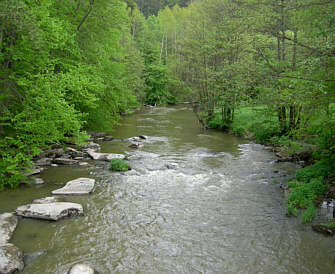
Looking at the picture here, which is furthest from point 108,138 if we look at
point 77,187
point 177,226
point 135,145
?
point 177,226

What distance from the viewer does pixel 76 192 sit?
35.9 feet

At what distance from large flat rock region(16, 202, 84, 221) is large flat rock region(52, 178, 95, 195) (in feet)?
4.46

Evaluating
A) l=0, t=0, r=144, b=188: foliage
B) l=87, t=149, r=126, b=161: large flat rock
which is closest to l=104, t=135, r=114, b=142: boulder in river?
l=87, t=149, r=126, b=161: large flat rock

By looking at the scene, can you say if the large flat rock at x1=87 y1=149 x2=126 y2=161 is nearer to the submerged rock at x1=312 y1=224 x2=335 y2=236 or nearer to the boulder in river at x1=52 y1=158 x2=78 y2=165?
the boulder in river at x1=52 y1=158 x2=78 y2=165

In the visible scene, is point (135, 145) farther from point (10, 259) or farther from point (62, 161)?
point (10, 259)

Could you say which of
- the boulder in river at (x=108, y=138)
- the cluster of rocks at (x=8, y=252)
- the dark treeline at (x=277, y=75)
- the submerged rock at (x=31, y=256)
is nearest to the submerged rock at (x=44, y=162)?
the cluster of rocks at (x=8, y=252)

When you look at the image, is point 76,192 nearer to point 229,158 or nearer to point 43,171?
point 43,171

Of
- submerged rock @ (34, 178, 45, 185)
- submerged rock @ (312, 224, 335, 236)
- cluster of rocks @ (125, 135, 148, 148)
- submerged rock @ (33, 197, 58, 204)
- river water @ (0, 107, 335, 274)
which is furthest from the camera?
cluster of rocks @ (125, 135, 148, 148)

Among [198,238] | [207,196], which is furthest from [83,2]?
[198,238]

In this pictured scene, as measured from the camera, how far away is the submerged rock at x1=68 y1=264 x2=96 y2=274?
6.25 metres

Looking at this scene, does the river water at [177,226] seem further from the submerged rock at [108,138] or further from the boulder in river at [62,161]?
the submerged rock at [108,138]

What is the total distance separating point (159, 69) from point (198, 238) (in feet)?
149

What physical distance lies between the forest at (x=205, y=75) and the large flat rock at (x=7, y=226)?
80.0 inches

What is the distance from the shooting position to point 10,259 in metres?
6.45
